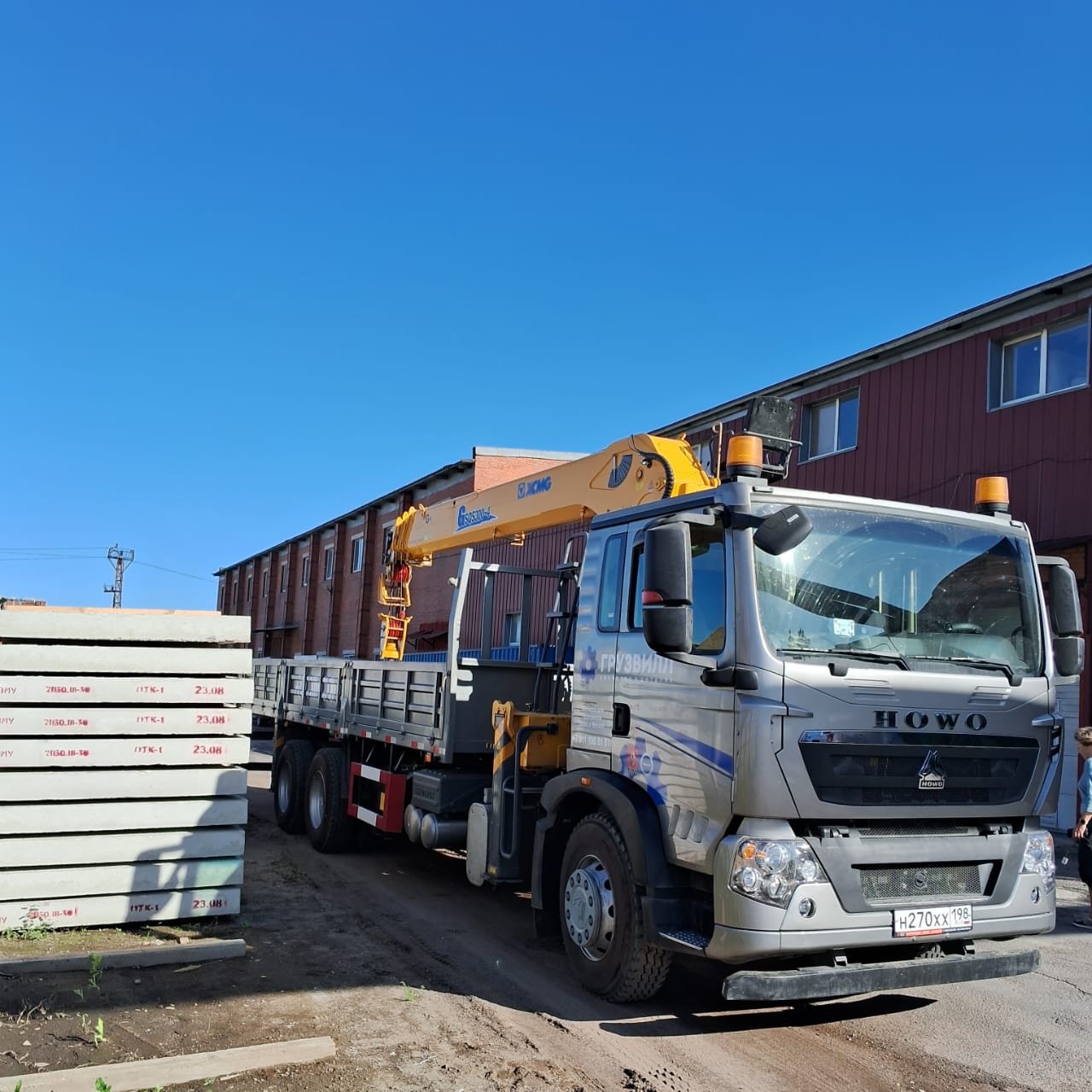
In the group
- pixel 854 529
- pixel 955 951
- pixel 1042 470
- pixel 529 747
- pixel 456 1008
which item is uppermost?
pixel 1042 470

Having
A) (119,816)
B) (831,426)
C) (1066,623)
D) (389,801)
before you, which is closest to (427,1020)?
(119,816)

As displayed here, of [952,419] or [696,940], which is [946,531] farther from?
[952,419]

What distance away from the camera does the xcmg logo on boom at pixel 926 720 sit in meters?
4.98

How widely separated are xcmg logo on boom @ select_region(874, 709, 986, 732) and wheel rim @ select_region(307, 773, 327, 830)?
699 centimetres

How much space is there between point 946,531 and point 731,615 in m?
1.48

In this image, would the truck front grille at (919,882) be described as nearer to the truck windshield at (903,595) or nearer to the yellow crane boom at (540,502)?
the truck windshield at (903,595)

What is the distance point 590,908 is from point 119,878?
3.04 meters

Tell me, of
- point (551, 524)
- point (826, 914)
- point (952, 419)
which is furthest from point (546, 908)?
point (952, 419)

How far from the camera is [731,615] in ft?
16.9

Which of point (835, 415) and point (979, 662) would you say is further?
point (835, 415)

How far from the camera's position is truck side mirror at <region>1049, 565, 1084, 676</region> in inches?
230

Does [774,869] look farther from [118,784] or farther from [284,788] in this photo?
[284,788]

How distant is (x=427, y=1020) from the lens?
211 inches

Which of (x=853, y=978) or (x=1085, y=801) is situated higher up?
(x=1085, y=801)
